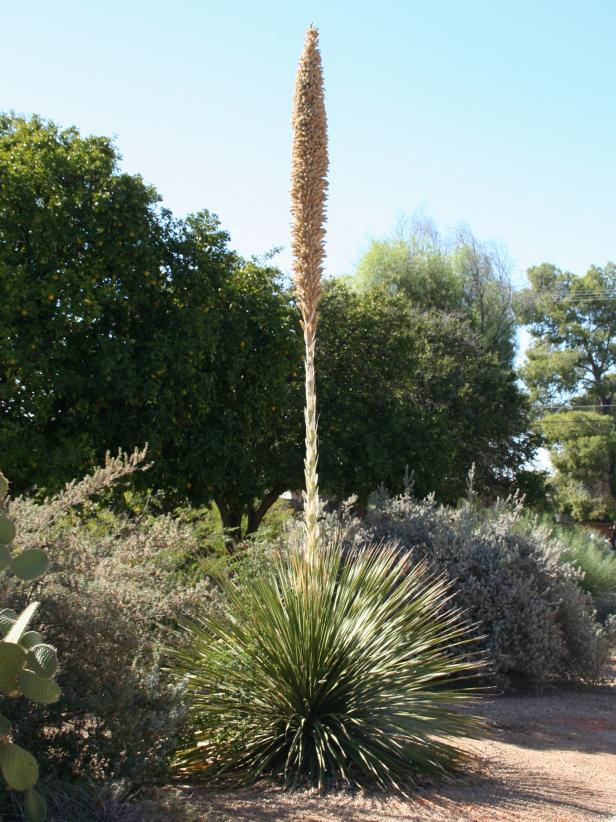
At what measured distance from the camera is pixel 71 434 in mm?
12336

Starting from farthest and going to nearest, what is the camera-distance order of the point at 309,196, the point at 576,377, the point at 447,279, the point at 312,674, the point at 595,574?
1. the point at 576,377
2. the point at 447,279
3. the point at 595,574
4. the point at 309,196
5. the point at 312,674

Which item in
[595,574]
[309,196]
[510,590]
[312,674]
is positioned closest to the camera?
[312,674]

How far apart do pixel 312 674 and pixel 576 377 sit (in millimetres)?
45657

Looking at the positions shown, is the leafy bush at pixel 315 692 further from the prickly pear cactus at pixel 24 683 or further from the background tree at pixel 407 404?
the background tree at pixel 407 404

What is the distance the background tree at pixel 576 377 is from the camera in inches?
1770

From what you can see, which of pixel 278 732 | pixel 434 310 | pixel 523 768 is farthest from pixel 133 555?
pixel 434 310

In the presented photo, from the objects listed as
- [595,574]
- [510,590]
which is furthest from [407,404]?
[510,590]

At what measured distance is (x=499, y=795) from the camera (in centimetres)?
546

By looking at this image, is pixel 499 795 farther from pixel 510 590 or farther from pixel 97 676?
pixel 510 590

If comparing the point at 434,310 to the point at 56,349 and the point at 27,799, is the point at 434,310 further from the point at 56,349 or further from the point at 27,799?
the point at 27,799

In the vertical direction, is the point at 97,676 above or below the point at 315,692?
above

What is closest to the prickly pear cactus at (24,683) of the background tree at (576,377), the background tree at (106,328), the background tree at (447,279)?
the background tree at (106,328)

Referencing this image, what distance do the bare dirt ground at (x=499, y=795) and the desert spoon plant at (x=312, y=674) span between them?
20 centimetres

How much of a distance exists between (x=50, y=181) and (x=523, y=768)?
9282mm
